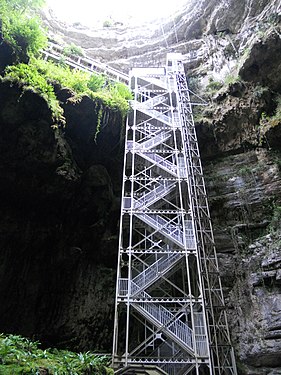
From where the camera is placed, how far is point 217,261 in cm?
1158

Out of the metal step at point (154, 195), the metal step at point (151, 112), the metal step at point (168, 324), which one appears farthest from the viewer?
the metal step at point (151, 112)

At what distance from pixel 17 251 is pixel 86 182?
4186 mm

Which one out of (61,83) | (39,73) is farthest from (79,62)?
(39,73)

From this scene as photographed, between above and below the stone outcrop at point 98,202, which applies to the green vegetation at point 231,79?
above

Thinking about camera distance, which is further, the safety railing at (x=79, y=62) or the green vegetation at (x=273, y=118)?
the safety railing at (x=79, y=62)

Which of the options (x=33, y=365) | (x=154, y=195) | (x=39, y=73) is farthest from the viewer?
(x=39, y=73)

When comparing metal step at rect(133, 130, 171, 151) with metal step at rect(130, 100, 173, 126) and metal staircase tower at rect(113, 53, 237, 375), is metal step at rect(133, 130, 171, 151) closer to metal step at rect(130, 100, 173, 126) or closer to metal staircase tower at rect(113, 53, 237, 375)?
metal staircase tower at rect(113, 53, 237, 375)

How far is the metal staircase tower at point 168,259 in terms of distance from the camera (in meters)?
9.06

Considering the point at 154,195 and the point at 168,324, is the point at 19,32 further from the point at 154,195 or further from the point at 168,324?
the point at 168,324

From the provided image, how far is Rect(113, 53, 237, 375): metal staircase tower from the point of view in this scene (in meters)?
9.06

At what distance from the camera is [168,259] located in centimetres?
1055

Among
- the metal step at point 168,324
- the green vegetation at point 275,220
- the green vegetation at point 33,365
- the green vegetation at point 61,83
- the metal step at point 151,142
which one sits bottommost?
the green vegetation at point 33,365

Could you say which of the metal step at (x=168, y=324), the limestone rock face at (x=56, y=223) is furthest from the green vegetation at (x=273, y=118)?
the metal step at (x=168, y=324)

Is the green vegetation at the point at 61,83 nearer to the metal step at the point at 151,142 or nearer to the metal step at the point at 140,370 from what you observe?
the metal step at the point at 151,142
